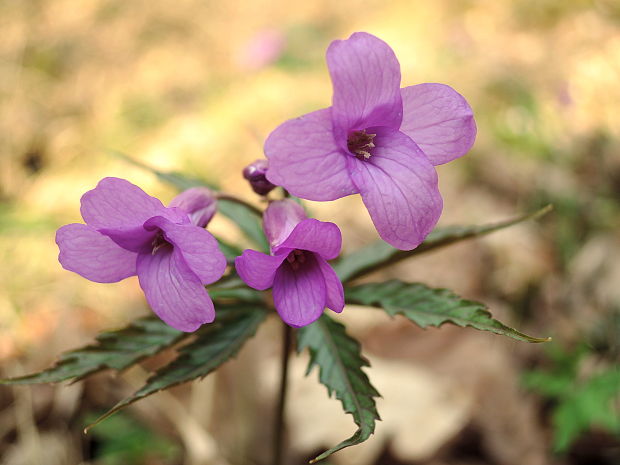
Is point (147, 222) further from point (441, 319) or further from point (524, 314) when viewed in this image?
point (524, 314)

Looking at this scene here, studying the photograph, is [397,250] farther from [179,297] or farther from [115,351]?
[115,351]

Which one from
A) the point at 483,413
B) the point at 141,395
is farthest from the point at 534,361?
the point at 141,395

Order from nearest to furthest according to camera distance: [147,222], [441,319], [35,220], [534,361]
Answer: [147,222] < [441,319] < [534,361] < [35,220]

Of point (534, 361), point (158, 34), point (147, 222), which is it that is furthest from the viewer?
point (158, 34)

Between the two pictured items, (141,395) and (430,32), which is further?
(430,32)

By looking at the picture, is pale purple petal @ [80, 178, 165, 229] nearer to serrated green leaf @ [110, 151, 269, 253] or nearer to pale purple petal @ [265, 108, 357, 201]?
pale purple petal @ [265, 108, 357, 201]

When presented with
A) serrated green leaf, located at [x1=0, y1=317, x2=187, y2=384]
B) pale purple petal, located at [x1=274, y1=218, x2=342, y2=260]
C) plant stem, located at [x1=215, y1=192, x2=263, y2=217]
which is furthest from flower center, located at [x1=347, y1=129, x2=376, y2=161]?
serrated green leaf, located at [x1=0, y1=317, x2=187, y2=384]
